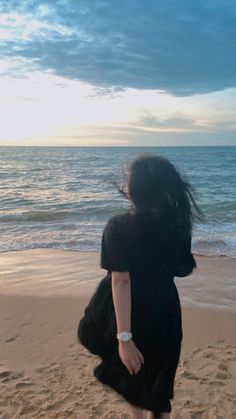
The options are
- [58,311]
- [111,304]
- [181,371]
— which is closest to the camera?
[111,304]

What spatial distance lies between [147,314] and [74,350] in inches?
83.9

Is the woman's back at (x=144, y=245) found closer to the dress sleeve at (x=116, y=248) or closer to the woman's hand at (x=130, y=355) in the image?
the dress sleeve at (x=116, y=248)

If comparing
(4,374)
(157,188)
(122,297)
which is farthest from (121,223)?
(4,374)

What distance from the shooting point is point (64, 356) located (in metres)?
4.11

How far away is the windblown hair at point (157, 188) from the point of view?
2188mm

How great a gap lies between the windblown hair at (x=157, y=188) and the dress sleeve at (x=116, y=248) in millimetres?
156

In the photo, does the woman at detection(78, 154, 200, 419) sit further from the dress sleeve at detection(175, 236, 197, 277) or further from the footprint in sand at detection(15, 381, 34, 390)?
the footprint in sand at detection(15, 381, 34, 390)

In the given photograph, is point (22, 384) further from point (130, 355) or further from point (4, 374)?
point (130, 355)

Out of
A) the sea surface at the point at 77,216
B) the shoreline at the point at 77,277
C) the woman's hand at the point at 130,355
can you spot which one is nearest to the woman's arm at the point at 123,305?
the woman's hand at the point at 130,355

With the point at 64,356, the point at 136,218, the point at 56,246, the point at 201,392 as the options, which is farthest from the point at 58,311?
the point at 56,246

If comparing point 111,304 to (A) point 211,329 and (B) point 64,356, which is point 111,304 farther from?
(A) point 211,329

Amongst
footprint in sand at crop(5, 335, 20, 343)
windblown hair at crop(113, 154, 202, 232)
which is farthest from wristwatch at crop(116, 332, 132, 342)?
footprint in sand at crop(5, 335, 20, 343)

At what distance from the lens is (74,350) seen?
4215 mm

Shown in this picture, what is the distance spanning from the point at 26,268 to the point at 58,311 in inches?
84.0
